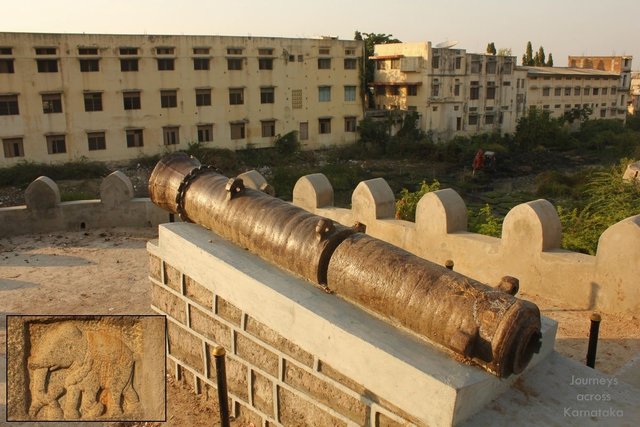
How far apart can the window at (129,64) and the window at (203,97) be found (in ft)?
11.0

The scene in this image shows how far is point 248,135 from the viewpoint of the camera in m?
33.4

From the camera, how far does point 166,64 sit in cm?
3017

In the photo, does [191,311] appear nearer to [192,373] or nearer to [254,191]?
[192,373]

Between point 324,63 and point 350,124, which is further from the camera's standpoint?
point 350,124

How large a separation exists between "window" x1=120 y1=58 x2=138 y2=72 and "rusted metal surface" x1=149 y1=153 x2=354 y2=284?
24.7 meters

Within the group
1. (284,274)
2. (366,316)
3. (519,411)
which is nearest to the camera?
(519,411)

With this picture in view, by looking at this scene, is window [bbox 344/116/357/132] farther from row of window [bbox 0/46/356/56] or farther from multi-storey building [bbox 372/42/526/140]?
row of window [bbox 0/46/356/56]

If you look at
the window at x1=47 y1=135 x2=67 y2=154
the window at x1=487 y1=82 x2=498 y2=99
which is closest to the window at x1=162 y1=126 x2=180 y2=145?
the window at x1=47 y1=135 x2=67 y2=154

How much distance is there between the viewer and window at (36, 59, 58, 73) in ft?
90.6

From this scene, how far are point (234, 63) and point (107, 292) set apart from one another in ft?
83.5

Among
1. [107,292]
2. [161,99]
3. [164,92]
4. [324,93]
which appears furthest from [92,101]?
[107,292]

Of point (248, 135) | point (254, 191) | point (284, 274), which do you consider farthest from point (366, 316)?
point (248, 135)

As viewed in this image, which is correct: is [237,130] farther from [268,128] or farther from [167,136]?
[167,136]

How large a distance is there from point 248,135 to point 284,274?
28.8 meters
